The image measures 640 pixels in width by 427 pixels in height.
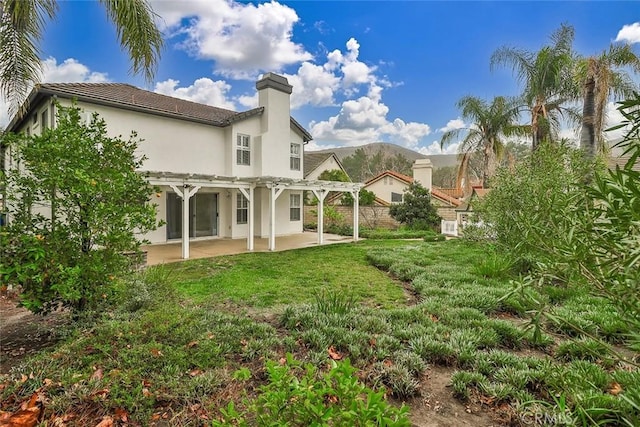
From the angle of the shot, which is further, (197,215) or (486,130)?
(486,130)

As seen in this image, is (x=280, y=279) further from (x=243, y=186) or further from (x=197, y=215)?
(x=197, y=215)

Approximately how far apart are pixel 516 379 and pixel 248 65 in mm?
16398

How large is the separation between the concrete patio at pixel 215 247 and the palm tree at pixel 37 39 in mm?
5423

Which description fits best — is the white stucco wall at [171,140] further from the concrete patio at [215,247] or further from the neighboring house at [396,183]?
the neighboring house at [396,183]

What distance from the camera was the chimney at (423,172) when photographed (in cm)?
2652

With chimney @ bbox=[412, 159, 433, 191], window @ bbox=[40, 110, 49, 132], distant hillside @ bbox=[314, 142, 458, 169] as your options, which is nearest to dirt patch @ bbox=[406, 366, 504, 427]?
window @ bbox=[40, 110, 49, 132]

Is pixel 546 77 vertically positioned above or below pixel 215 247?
above

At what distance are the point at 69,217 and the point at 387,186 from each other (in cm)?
2979

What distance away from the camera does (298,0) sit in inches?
406

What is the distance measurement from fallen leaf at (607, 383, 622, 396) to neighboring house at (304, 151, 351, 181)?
2602 cm

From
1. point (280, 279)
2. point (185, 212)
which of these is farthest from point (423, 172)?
point (280, 279)

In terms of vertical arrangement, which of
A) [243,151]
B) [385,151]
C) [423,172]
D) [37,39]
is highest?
[385,151]

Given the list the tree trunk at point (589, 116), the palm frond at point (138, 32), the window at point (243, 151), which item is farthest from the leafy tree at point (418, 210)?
the palm frond at point (138, 32)

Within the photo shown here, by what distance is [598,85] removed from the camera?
1008 centimetres
